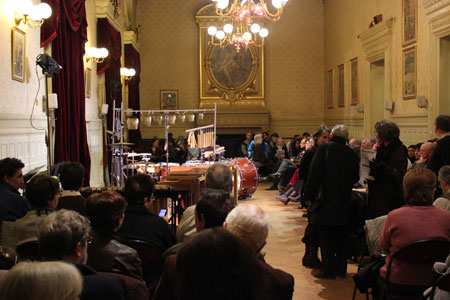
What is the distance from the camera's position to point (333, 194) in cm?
580

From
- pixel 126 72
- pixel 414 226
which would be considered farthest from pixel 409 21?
pixel 414 226

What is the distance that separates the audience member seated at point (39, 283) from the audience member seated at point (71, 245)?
2.36 feet

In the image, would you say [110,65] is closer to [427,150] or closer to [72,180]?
[427,150]

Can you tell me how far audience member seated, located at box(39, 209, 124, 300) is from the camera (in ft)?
7.46

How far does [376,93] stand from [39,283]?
13052mm

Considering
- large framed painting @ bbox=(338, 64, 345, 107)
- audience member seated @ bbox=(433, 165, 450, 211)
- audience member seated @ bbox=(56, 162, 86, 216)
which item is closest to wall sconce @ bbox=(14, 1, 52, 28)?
audience member seated @ bbox=(56, 162, 86, 216)

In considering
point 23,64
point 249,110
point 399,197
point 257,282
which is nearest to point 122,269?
point 257,282

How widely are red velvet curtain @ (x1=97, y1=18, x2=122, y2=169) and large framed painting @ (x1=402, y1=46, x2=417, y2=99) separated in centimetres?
654

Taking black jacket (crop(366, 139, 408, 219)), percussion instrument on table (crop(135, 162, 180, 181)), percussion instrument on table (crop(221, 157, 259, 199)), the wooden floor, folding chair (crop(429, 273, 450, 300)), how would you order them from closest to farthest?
folding chair (crop(429, 273, 450, 300)), the wooden floor, black jacket (crop(366, 139, 408, 219)), percussion instrument on table (crop(135, 162, 180, 181)), percussion instrument on table (crop(221, 157, 259, 199))

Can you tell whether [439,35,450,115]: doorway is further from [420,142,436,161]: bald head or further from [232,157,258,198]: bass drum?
[232,157,258,198]: bass drum

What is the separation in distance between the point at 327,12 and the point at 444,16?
10013mm

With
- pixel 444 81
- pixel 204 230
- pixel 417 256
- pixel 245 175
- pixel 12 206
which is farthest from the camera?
pixel 245 175

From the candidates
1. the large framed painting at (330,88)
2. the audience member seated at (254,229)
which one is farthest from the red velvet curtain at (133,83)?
the audience member seated at (254,229)

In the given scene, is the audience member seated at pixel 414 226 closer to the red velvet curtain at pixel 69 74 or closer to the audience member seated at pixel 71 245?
the audience member seated at pixel 71 245
